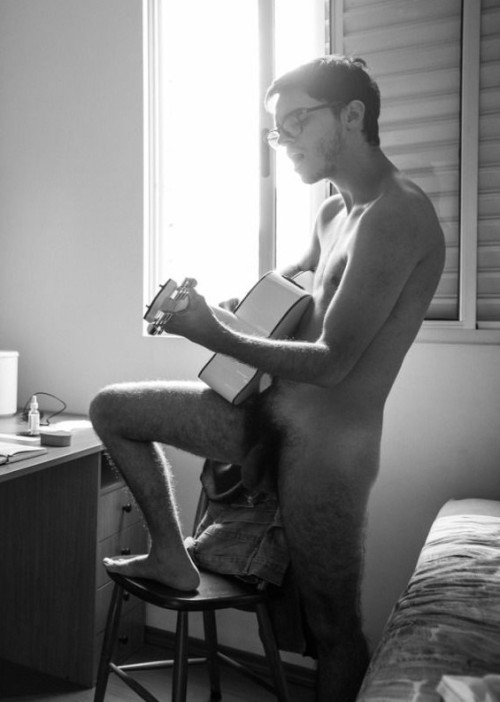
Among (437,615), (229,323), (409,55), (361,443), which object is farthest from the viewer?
(409,55)

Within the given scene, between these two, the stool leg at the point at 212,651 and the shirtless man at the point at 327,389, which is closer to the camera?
the shirtless man at the point at 327,389

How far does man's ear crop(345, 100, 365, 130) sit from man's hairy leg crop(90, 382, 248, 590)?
2.43 feet

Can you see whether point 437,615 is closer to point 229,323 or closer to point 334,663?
point 334,663

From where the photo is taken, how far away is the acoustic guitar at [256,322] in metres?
1.58

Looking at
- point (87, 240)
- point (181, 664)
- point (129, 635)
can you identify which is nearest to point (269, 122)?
point (87, 240)

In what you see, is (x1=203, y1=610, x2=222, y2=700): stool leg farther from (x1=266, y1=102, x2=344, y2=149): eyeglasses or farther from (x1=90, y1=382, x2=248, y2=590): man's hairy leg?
(x1=266, y1=102, x2=344, y2=149): eyeglasses

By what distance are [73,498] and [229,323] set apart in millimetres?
947

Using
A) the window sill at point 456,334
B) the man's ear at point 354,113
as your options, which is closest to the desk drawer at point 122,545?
the window sill at point 456,334

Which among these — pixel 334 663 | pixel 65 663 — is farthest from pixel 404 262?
pixel 65 663

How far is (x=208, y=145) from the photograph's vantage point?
8.47 ft

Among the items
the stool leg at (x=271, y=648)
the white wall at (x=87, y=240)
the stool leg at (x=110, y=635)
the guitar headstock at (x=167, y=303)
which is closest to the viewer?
the guitar headstock at (x=167, y=303)

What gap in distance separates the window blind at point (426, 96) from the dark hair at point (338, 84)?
45cm

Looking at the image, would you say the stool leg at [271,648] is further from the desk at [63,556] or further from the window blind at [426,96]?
the window blind at [426,96]

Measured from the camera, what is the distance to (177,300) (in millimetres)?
1384
